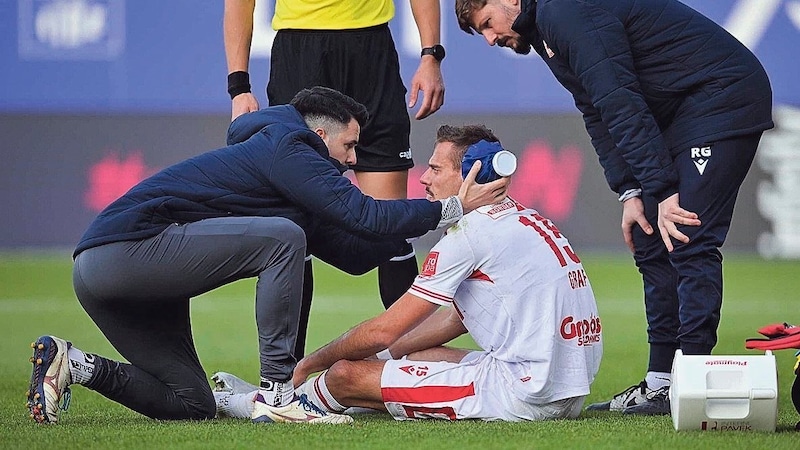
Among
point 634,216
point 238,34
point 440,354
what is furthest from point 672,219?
point 238,34

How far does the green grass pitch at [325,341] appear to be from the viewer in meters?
3.78

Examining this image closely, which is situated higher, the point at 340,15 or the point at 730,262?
the point at 340,15

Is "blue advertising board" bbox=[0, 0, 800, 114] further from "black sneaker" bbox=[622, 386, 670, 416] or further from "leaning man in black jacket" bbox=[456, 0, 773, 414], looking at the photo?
"black sneaker" bbox=[622, 386, 670, 416]

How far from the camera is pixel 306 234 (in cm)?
458

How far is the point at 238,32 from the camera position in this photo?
551cm

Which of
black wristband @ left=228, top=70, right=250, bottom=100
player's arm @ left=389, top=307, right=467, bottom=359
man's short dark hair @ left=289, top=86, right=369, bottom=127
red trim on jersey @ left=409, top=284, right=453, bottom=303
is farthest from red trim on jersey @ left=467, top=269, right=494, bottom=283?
black wristband @ left=228, top=70, right=250, bottom=100

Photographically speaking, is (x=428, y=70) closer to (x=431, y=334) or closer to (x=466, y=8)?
(x=466, y=8)

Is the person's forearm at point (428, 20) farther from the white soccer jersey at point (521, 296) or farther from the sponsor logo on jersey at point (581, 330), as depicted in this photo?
the sponsor logo on jersey at point (581, 330)

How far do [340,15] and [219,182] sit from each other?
1.42 meters

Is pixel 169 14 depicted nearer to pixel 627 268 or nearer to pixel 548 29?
pixel 627 268

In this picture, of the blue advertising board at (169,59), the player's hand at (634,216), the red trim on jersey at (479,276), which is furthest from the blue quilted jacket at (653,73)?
the blue advertising board at (169,59)

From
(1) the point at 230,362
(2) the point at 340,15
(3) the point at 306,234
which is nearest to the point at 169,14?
(1) the point at 230,362

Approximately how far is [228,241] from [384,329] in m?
0.57

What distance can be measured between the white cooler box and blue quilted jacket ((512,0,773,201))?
696 mm
